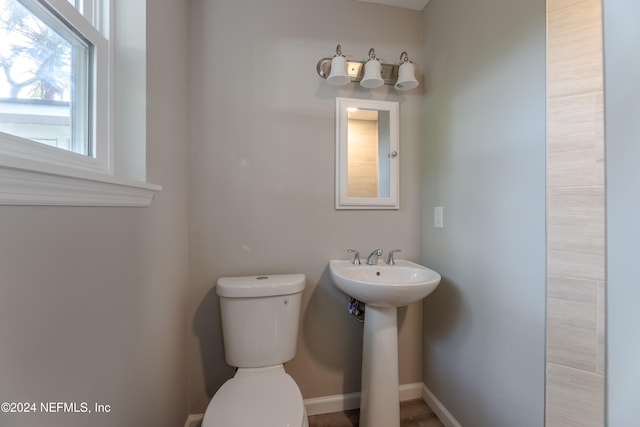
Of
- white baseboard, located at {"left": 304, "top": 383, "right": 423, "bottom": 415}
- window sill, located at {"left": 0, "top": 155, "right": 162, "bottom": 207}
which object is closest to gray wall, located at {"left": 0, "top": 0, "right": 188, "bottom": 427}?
window sill, located at {"left": 0, "top": 155, "right": 162, "bottom": 207}

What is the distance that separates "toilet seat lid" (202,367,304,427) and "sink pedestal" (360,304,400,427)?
436 mm

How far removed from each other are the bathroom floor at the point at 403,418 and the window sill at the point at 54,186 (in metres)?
1.51

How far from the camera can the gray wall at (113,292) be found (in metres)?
0.46

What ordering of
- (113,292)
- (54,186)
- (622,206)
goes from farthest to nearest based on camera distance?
(113,292) → (54,186) → (622,206)

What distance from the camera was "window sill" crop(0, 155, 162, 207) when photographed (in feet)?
1.32

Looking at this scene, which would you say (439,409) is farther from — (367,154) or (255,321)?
(367,154)

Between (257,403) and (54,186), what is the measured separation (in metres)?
0.94

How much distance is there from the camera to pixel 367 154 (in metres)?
1.54

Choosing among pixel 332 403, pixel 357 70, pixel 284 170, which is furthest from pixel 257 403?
pixel 357 70

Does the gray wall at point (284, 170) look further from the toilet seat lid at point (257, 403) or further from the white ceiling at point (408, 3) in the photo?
the toilet seat lid at point (257, 403)

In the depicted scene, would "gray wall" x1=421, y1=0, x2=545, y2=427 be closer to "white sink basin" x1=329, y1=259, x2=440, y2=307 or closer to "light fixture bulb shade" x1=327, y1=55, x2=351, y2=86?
"white sink basin" x1=329, y1=259, x2=440, y2=307

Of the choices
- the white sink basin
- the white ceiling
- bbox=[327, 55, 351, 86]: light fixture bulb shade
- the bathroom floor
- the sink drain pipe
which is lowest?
the bathroom floor

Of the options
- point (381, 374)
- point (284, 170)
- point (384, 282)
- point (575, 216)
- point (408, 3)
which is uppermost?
point (408, 3)

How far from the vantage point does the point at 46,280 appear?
0.50 m
